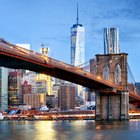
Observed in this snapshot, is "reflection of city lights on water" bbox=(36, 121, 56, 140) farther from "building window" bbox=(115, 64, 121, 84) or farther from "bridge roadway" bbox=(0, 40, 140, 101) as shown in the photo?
"building window" bbox=(115, 64, 121, 84)

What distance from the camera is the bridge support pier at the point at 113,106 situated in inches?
3049

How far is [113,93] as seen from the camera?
3029 inches

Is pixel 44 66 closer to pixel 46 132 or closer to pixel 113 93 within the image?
pixel 46 132

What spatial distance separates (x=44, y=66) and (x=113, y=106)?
21787 millimetres

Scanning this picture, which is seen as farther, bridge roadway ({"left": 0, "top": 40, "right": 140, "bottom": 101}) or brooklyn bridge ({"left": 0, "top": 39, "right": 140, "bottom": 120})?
brooklyn bridge ({"left": 0, "top": 39, "right": 140, "bottom": 120})

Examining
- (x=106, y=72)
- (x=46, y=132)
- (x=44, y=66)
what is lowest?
(x=46, y=132)

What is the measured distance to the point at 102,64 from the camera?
80.3 metres

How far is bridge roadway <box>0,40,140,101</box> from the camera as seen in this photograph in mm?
51656

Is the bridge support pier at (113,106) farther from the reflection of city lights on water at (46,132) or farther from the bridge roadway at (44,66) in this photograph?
the reflection of city lights on water at (46,132)

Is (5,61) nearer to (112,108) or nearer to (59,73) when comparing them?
(59,73)

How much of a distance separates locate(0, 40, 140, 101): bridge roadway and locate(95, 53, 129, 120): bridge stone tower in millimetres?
1654

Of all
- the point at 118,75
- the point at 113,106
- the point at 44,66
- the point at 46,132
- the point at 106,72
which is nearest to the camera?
the point at 46,132

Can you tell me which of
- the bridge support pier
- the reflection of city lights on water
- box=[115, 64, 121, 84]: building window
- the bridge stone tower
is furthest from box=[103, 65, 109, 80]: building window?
the reflection of city lights on water

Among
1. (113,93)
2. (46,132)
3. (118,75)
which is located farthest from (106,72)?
(46,132)
